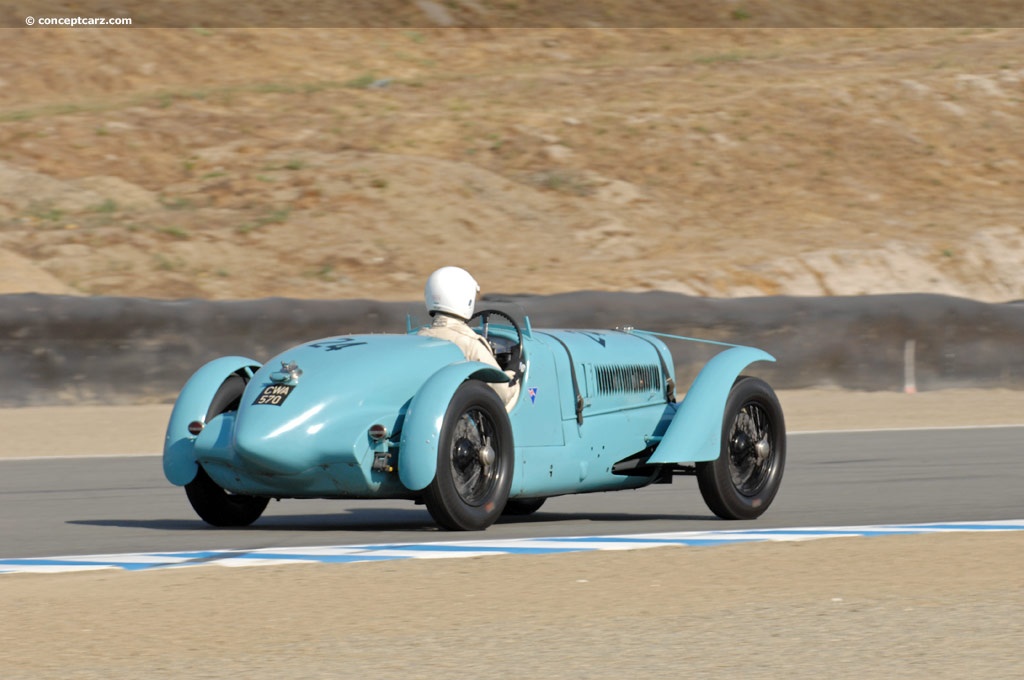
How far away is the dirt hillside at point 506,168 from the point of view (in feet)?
96.3

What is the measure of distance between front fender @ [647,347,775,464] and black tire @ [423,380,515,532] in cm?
101

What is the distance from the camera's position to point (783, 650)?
5914 millimetres

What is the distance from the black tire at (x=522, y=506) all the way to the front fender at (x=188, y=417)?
1687mm

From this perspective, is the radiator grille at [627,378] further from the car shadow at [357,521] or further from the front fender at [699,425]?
the car shadow at [357,521]

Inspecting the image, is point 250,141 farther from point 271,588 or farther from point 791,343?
point 271,588

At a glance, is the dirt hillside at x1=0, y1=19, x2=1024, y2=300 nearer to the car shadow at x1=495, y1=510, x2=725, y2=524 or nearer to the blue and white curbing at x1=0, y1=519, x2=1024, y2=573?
the car shadow at x1=495, y1=510, x2=725, y2=524

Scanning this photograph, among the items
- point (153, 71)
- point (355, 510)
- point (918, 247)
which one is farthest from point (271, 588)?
A: point (153, 71)

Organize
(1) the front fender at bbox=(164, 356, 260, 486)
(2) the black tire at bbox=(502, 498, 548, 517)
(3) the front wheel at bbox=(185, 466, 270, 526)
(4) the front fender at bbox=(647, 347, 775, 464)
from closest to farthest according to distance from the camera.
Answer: (1) the front fender at bbox=(164, 356, 260, 486) → (3) the front wheel at bbox=(185, 466, 270, 526) → (4) the front fender at bbox=(647, 347, 775, 464) → (2) the black tire at bbox=(502, 498, 548, 517)

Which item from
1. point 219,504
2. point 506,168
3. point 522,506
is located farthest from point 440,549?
point 506,168

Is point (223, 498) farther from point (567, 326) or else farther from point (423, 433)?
point (567, 326)

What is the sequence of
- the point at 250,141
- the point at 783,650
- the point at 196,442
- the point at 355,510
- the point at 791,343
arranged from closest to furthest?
the point at 783,650
the point at 196,442
the point at 355,510
the point at 791,343
the point at 250,141

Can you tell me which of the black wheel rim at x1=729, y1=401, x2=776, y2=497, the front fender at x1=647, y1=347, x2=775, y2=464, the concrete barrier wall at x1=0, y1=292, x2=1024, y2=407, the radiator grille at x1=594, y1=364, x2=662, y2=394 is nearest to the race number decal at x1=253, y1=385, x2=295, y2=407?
the radiator grille at x1=594, y1=364, x2=662, y2=394

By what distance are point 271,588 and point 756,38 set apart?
44.0 meters

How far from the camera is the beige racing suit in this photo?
927 centimetres
